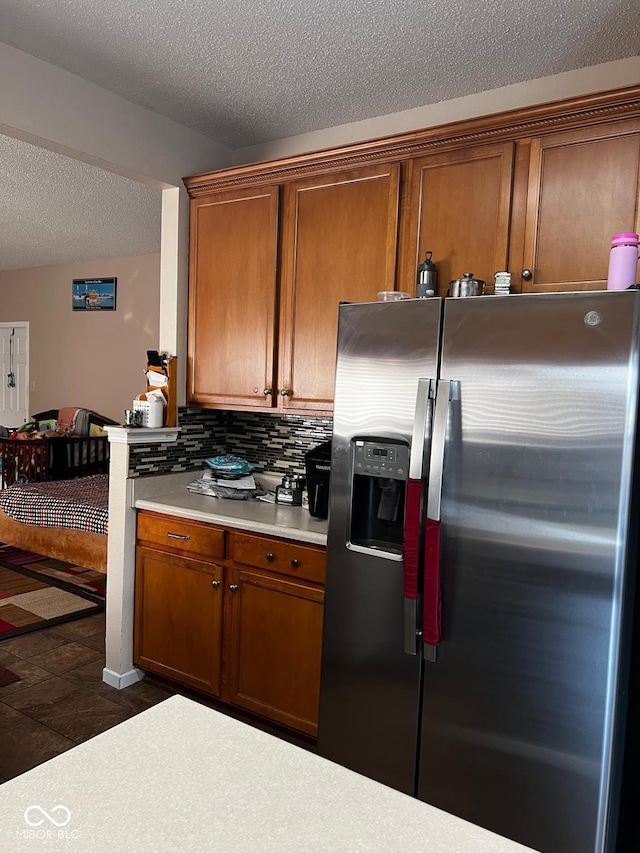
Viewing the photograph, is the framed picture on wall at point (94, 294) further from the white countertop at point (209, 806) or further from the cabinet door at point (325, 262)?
the white countertop at point (209, 806)

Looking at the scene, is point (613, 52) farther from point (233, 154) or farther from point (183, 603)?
point (183, 603)

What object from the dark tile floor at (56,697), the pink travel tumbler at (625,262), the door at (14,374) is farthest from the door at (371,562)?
the door at (14,374)

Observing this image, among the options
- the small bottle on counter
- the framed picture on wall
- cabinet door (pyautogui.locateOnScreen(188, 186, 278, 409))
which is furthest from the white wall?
the small bottle on counter

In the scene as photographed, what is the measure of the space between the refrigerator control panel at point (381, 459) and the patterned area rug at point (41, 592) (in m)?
2.64

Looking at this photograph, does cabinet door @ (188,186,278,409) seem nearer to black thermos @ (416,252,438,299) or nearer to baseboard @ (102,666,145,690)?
black thermos @ (416,252,438,299)

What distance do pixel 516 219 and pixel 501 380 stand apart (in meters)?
0.78

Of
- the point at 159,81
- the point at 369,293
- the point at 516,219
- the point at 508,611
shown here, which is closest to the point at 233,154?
the point at 159,81

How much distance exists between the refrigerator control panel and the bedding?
9.06ft

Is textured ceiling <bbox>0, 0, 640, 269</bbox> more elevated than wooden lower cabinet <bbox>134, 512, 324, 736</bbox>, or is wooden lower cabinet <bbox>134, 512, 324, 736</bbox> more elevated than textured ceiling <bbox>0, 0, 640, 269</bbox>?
textured ceiling <bbox>0, 0, 640, 269</bbox>

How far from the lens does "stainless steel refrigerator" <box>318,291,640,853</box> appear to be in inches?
64.2

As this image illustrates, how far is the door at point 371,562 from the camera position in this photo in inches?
76.9

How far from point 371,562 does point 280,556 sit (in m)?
0.55

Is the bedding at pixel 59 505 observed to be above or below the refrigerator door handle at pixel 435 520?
below

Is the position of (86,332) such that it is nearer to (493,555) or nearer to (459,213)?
(459,213)
